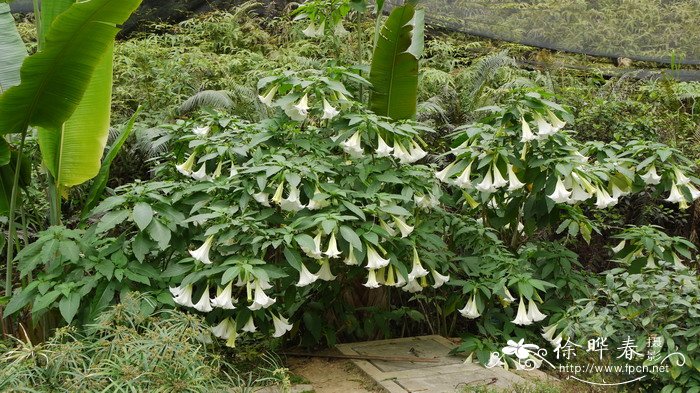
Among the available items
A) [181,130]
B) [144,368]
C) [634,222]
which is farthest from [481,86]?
[144,368]

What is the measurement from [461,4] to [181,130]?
5675 mm

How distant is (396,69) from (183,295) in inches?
84.2

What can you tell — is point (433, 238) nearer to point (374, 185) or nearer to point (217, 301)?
point (374, 185)

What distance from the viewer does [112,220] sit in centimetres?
368

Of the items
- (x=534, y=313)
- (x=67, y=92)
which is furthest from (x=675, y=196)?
(x=67, y=92)

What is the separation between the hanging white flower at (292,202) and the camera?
3.67 meters

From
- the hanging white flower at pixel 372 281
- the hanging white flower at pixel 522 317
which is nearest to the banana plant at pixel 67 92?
the hanging white flower at pixel 372 281

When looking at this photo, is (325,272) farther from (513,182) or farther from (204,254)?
(513,182)

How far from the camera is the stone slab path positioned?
3777mm

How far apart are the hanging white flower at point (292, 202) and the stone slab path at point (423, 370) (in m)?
1.05

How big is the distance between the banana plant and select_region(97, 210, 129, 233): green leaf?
28.0 inches

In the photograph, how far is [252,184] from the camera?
12.5 ft

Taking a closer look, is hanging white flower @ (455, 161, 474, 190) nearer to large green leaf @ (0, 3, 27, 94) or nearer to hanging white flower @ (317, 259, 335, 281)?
hanging white flower @ (317, 259, 335, 281)

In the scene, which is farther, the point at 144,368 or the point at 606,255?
the point at 606,255
